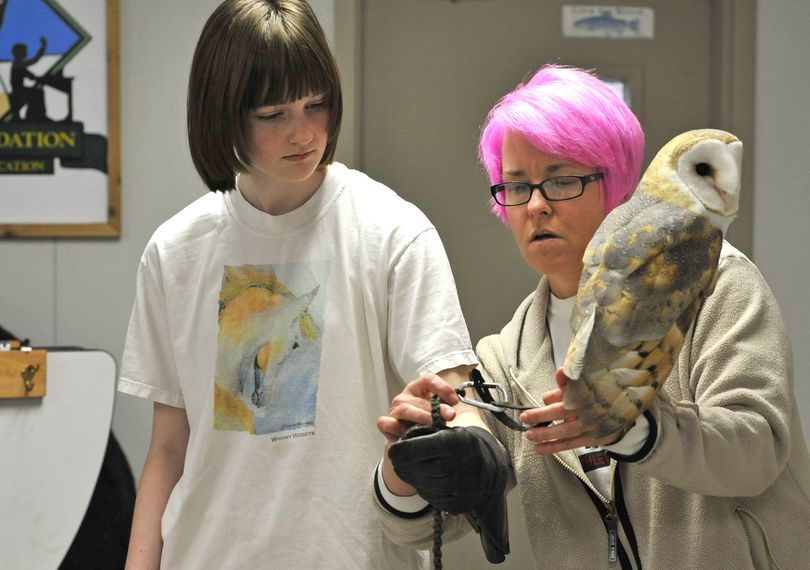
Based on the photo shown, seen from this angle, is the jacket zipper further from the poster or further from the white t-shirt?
the poster

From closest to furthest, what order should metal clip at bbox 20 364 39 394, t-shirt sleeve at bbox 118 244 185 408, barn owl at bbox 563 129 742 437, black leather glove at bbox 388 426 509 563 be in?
1. barn owl at bbox 563 129 742 437
2. black leather glove at bbox 388 426 509 563
3. t-shirt sleeve at bbox 118 244 185 408
4. metal clip at bbox 20 364 39 394

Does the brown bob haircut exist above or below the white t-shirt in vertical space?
above

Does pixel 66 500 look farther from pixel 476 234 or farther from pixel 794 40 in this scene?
pixel 794 40

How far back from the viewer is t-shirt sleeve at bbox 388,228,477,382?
1169 millimetres

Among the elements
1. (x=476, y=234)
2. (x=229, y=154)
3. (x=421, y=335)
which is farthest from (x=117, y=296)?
(x=421, y=335)

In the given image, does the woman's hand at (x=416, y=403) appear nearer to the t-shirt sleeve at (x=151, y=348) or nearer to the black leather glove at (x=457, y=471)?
the black leather glove at (x=457, y=471)

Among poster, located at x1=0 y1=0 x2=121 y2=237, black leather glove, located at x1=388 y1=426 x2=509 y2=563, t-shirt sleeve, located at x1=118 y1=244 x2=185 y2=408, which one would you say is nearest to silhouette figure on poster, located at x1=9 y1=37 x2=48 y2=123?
poster, located at x1=0 y1=0 x2=121 y2=237

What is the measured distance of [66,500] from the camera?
222 cm

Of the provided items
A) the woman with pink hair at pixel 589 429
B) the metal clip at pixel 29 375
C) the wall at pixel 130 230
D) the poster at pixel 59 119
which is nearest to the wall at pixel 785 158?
the wall at pixel 130 230

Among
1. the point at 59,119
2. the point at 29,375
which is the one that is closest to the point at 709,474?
the point at 29,375

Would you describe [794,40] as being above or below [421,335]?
above

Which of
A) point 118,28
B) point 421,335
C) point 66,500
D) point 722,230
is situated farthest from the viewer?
point 118,28

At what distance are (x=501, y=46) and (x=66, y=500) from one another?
5.06 feet

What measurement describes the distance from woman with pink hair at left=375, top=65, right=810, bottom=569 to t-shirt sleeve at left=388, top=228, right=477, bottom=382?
0.07m
